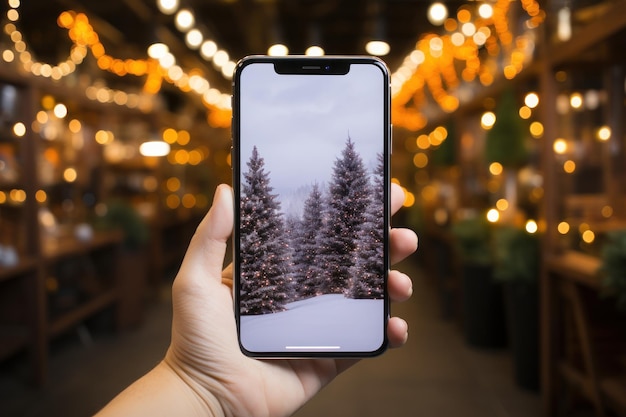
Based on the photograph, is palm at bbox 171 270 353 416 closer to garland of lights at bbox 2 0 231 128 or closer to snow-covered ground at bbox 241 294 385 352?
snow-covered ground at bbox 241 294 385 352

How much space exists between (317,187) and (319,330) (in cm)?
30

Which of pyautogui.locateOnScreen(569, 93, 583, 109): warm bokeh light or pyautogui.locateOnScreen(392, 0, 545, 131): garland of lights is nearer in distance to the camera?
pyautogui.locateOnScreen(392, 0, 545, 131): garland of lights

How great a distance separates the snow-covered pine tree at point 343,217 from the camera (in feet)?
4.19

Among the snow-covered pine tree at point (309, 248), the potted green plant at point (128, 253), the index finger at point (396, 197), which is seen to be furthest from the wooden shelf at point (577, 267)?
the potted green plant at point (128, 253)

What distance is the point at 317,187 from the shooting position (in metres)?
1.28

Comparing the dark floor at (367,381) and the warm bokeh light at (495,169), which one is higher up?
the warm bokeh light at (495,169)

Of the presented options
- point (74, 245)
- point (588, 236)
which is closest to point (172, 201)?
point (74, 245)

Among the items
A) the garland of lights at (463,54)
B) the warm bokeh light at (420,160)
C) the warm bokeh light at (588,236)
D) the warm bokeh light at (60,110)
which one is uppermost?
the garland of lights at (463,54)

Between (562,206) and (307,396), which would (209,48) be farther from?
(307,396)

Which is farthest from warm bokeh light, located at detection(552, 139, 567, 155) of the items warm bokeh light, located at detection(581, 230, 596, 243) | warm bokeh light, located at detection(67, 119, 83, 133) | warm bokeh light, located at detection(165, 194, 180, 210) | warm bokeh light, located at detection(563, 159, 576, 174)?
warm bokeh light, located at detection(165, 194, 180, 210)

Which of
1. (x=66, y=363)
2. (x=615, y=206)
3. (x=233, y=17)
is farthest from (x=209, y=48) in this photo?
(x=615, y=206)

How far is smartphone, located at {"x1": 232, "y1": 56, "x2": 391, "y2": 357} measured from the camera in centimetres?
128

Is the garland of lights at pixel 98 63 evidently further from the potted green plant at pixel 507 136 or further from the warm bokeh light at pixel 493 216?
the warm bokeh light at pixel 493 216

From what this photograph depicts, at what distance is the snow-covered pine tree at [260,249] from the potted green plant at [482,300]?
156 inches
